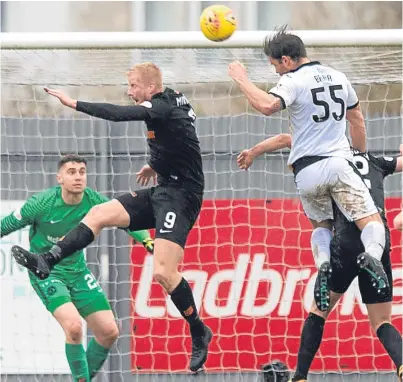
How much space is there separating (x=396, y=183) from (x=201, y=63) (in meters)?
2.13

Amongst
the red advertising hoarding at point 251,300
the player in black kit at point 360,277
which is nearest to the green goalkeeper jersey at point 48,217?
the red advertising hoarding at point 251,300

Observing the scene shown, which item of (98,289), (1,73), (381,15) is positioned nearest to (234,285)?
(98,289)

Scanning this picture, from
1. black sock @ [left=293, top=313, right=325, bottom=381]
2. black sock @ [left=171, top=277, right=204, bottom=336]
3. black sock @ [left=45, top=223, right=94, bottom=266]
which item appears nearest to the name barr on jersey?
black sock @ [left=293, top=313, right=325, bottom=381]

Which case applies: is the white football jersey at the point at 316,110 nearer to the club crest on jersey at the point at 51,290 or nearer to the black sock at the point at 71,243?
the black sock at the point at 71,243

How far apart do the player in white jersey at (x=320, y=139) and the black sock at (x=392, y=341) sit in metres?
0.28

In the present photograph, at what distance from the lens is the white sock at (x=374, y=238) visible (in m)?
8.73

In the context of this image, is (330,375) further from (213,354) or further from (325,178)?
(325,178)

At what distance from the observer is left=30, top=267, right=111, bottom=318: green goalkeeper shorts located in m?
10.7

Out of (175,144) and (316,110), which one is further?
(175,144)

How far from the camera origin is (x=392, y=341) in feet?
29.7

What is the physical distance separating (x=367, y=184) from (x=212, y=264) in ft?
9.35

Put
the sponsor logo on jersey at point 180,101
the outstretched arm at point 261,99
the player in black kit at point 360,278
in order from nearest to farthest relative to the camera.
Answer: the outstretched arm at point 261,99, the player in black kit at point 360,278, the sponsor logo on jersey at point 180,101

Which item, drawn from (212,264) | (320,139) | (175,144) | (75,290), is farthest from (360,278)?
(212,264)

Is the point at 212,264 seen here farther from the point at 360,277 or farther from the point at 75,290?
the point at 360,277
